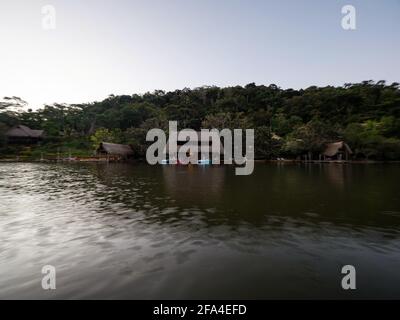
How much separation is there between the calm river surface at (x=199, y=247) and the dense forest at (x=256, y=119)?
44.5m

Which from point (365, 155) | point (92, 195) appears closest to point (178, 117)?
point (365, 155)

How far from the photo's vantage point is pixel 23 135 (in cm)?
7125

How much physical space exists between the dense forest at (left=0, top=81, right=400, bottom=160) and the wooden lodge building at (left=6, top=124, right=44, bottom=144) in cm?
200

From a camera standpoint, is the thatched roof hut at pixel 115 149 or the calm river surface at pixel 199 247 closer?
the calm river surface at pixel 199 247

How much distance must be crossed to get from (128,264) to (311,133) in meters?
53.7

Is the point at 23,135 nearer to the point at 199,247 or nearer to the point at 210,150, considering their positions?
the point at 210,150

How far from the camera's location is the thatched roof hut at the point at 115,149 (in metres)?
58.3

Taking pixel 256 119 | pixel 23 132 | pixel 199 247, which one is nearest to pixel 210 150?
pixel 256 119

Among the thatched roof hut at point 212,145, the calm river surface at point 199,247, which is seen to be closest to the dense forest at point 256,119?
the thatched roof hut at point 212,145

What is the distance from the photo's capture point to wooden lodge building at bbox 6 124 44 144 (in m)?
70.3

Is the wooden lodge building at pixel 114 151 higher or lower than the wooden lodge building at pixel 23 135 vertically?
lower

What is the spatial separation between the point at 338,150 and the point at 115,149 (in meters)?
42.0

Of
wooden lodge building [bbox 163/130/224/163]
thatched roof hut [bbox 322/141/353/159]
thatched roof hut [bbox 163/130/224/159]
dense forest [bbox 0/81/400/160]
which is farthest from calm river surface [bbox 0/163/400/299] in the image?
dense forest [bbox 0/81/400/160]

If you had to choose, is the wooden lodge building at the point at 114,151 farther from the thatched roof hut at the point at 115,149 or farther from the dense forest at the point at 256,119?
the dense forest at the point at 256,119
